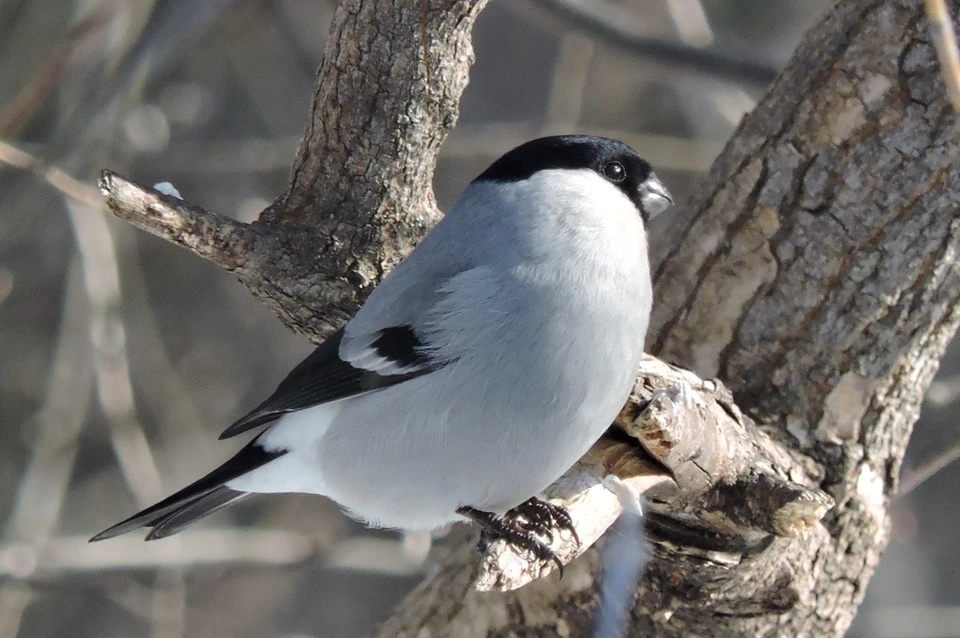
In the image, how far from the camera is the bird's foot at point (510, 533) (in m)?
2.17

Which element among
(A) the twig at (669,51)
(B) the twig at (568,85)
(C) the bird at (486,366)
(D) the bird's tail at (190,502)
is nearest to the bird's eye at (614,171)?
(C) the bird at (486,366)

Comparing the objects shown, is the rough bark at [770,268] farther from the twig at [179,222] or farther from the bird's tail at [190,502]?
the bird's tail at [190,502]

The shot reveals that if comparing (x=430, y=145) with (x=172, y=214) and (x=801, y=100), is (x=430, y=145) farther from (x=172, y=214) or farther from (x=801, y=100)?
(x=801, y=100)

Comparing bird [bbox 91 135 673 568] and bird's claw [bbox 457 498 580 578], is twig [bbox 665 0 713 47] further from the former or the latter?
bird's claw [bbox 457 498 580 578]

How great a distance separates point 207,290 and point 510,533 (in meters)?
4.06

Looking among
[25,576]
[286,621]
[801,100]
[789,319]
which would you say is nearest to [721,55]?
[801,100]

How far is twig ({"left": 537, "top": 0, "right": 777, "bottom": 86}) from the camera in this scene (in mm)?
3910

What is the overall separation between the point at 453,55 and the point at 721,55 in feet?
5.99

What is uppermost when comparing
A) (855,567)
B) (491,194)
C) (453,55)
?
(453,55)

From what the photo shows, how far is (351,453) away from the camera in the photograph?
244cm

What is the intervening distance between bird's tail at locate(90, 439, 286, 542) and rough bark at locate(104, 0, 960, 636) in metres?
0.36

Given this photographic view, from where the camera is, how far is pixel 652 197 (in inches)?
104

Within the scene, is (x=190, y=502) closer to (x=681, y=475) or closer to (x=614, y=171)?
(x=681, y=475)

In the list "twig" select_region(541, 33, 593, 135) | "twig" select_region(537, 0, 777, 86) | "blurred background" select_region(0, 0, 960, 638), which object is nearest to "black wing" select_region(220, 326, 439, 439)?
"blurred background" select_region(0, 0, 960, 638)
